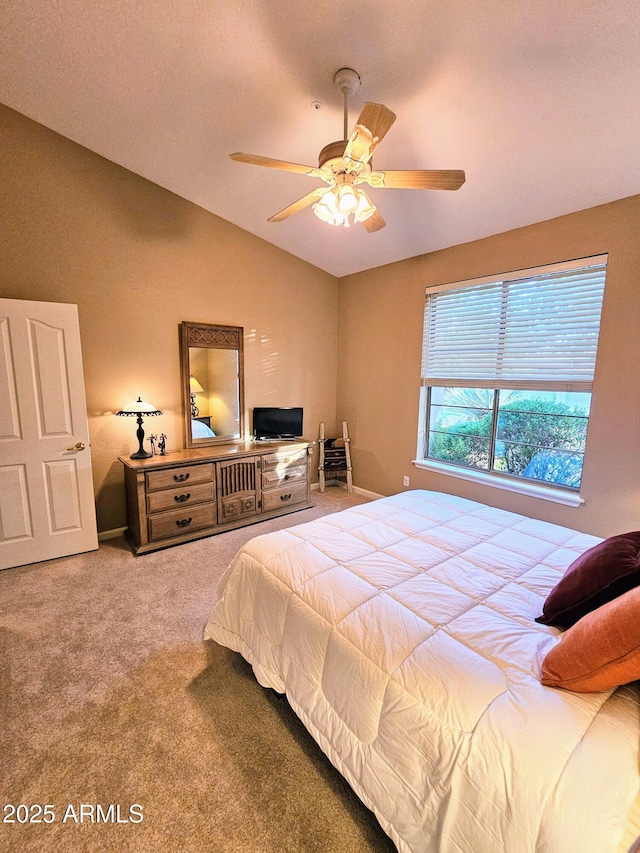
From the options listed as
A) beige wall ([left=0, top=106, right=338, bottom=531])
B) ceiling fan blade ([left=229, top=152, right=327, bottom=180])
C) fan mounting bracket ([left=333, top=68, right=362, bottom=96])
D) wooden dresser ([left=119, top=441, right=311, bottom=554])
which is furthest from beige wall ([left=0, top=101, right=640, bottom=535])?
ceiling fan blade ([left=229, top=152, right=327, bottom=180])

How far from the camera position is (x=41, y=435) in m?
2.86

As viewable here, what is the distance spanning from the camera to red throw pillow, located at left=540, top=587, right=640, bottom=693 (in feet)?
3.11

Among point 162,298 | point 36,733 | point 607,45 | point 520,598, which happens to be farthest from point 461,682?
point 162,298

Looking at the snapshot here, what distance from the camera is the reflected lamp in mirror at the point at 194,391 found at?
3.71 m

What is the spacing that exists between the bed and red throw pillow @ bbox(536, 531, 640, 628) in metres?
0.07

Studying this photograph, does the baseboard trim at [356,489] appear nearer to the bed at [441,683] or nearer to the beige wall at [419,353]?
the beige wall at [419,353]

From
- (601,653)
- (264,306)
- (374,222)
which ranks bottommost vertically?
(601,653)

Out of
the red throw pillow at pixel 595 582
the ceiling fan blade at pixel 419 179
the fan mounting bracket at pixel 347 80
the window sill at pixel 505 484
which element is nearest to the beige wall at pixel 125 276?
the window sill at pixel 505 484

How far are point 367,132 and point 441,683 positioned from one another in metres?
2.06

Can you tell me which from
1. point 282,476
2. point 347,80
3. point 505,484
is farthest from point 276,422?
point 347,80

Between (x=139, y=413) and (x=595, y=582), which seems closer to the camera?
(x=595, y=582)

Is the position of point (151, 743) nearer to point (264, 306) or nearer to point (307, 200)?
point (307, 200)

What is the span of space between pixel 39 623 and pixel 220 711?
54.1 inches

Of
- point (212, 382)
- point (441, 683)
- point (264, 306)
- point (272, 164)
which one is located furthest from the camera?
point (264, 306)
